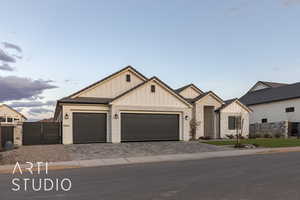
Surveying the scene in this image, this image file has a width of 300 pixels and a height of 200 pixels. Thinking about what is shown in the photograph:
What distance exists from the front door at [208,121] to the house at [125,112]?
173 inches

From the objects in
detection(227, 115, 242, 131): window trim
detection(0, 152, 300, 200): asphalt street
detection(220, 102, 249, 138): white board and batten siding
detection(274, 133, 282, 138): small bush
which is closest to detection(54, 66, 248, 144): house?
detection(220, 102, 249, 138): white board and batten siding

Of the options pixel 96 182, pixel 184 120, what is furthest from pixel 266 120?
pixel 96 182

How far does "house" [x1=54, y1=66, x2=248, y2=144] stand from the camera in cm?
2355

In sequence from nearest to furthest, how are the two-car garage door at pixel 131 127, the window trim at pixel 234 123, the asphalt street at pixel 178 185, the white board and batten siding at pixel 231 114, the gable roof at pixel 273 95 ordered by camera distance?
1. the asphalt street at pixel 178 185
2. the two-car garage door at pixel 131 127
3. the white board and batten siding at pixel 231 114
4. the window trim at pixel 234 123
5. the gable roof at pixel 273 95

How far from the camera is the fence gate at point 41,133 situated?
77.2ft

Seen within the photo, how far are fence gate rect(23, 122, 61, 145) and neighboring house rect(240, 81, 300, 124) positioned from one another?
90.0 feet

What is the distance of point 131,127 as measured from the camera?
81.2ft

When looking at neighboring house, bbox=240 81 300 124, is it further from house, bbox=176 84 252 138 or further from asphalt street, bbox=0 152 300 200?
asphalt street, bbox=0 152 300 200

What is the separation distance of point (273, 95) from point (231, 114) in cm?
1318

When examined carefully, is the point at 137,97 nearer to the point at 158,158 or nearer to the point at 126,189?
the point at 158,158

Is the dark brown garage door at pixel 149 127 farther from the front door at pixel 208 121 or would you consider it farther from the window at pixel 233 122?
the window at pixel 233 122

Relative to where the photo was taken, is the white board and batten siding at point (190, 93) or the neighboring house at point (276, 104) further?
the neighboring house at point (276, 104)

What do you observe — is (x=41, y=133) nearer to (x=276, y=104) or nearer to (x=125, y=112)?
(x=125, y=112)

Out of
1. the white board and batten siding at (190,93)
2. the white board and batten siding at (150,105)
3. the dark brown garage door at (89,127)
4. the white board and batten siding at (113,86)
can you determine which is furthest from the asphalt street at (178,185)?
the white board and batten siding at (190,93)
